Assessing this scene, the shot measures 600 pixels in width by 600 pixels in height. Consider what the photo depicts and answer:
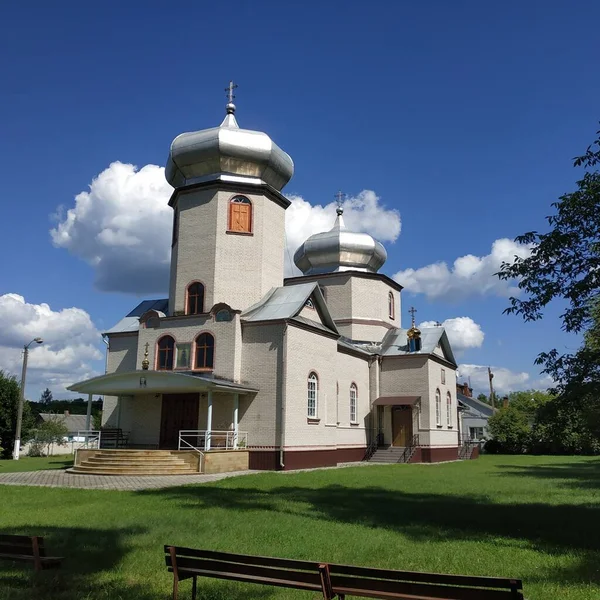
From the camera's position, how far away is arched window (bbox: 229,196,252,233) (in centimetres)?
2247

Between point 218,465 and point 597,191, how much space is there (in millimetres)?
13566

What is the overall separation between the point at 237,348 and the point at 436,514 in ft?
37.1

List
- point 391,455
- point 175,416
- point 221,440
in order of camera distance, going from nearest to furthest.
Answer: point 221,440
point 175,416
point 391,455

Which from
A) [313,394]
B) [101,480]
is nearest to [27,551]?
[101,480]

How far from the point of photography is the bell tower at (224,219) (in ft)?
72.6

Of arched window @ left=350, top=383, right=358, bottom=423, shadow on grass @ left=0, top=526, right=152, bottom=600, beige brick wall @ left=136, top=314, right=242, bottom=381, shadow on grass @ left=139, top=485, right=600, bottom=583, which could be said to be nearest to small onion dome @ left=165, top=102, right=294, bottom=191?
beige brick wall @ left=136, top=314, right=242, bottom=381

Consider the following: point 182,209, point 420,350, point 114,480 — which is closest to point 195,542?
point 114,480

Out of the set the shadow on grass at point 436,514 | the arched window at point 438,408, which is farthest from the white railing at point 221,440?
the arched window at point 438,408

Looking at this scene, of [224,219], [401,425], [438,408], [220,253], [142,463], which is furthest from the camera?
[438,408]

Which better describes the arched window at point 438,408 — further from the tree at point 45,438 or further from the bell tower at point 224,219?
the tree at point 45,438

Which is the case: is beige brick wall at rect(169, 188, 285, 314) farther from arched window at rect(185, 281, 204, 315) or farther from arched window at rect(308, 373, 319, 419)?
arched window at rect(308, 373, 319, 419)

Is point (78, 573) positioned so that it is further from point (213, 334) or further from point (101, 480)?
point (213, 334)

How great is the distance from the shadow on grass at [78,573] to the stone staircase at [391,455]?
1910 cm

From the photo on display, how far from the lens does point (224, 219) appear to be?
22344 mm
